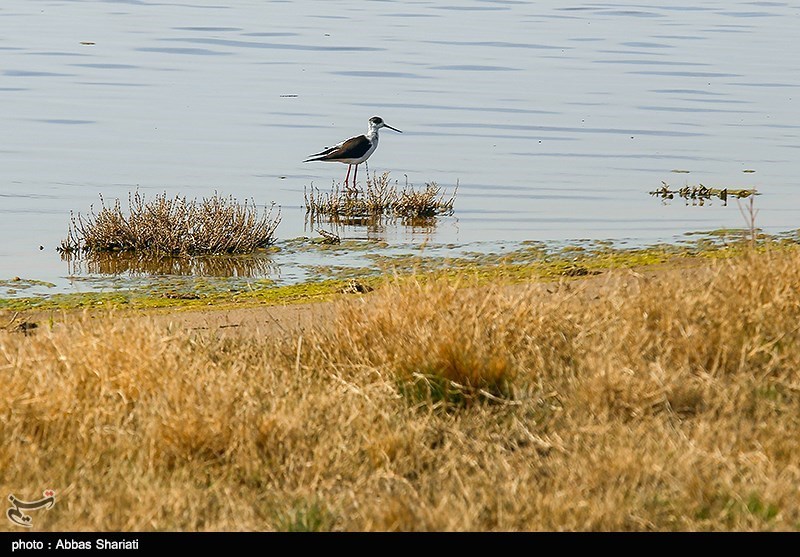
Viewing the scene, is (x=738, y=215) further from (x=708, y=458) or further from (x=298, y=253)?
(x=708, y=458)

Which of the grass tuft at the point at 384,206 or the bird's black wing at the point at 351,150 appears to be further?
the bird's black wing at the point at 351,150

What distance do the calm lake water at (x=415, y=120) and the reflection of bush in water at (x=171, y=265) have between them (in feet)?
0.63

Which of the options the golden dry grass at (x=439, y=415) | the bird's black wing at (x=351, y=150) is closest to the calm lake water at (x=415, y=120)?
the bird's black wing at (x=351, y=150)

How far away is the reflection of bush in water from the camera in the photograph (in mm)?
14000

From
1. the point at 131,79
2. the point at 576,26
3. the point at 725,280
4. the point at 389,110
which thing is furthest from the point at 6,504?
the point at 576,26

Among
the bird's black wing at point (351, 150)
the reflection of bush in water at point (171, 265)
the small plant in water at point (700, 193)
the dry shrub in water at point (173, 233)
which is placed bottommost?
the reflection of bush in water at point (171, 265)

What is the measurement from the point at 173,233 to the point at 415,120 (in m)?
12.7

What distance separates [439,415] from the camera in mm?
7074

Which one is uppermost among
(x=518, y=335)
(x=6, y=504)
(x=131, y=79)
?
(x=131, y=79)

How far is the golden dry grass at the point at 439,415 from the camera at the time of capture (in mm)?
5719

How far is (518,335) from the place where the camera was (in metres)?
7.68

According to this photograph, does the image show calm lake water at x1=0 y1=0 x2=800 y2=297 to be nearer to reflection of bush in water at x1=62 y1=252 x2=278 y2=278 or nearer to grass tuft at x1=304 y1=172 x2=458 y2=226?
reflection of bush in water at x1=62 y1=252 x2=278 y2=278

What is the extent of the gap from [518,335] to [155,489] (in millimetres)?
2550

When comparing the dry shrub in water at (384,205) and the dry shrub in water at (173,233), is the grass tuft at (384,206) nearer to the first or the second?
the dry shrub in water at (384,205)
